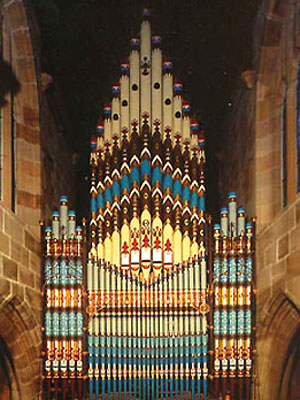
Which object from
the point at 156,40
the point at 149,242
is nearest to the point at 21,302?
the point at 149,242

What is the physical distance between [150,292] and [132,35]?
380 cm

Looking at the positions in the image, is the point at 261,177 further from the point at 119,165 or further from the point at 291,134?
the point at 119,165

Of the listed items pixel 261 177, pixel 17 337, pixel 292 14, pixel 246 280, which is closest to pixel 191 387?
pixel 246 280

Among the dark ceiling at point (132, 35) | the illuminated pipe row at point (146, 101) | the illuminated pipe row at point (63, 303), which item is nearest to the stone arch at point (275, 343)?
the illuminated pipe row at point (63, 303)

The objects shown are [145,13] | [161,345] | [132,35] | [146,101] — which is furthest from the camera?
[132,35]

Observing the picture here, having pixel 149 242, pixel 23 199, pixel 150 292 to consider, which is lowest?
pixel 150 292

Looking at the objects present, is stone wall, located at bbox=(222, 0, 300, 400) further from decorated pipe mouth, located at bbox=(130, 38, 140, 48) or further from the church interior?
decorated pipe mouth, located at bbox=(130, 38, 140, 48)

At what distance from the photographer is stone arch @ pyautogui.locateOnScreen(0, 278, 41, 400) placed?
783 centimetres

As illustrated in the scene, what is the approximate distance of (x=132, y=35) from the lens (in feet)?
31.7

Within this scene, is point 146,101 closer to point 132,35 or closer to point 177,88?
point 177,88

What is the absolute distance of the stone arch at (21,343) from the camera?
7.83m

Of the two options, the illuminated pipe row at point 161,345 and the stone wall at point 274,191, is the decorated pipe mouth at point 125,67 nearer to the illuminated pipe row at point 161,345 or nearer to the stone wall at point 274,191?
the stone wall at point 274,191

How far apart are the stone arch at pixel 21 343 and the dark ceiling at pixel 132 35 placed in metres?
3.57

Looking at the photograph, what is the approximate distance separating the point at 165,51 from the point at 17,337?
15.7 feet
